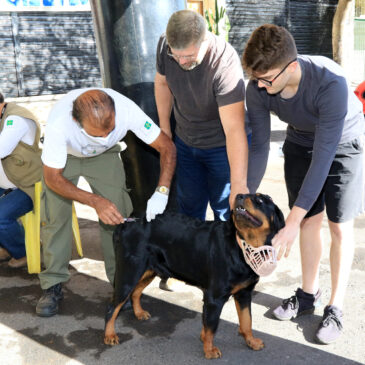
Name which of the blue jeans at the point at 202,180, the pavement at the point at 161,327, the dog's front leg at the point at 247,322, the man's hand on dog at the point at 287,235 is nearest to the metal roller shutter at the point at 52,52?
the pavement at the point at 161,327

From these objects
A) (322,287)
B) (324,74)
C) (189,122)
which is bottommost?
(322,287)

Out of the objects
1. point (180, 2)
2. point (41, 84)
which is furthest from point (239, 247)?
point (41, 84)

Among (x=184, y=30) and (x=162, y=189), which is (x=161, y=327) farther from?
(x=184, y=30)

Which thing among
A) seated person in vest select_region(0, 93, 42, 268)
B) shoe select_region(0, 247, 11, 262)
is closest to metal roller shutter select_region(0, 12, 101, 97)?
shoe select_region(0, 247, 11, 262)

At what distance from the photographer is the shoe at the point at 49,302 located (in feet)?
11.3

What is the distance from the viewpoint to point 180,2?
158 inches

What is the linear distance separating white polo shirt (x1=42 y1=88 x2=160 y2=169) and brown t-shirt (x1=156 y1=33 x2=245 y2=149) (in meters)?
0.26

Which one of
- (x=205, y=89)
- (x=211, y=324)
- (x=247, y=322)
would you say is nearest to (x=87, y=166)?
(x=205, y=89)

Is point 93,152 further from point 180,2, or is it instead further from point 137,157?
point 180,2

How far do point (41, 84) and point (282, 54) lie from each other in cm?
814

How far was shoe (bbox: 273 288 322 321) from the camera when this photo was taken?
327cm

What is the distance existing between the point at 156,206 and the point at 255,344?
1.04 metres

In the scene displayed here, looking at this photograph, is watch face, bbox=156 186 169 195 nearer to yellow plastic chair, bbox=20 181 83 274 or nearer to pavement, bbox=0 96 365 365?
pavement, bbox=0 96 365 365

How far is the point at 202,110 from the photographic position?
10.5ft
